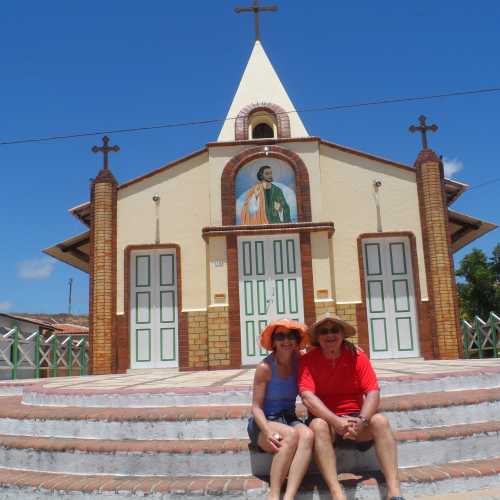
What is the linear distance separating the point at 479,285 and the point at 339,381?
23.9m

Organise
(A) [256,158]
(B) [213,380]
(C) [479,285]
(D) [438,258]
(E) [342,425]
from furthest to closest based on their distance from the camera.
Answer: (C) [479,285], (A) [256,158], (D) [438,258], (B) [213,380], (E) [342,425]

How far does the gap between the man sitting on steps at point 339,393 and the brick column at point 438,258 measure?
28.6ft

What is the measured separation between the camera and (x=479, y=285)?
25.7m

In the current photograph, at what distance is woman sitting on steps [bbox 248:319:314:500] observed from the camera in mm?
3764

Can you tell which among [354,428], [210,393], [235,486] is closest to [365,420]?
[354,428]

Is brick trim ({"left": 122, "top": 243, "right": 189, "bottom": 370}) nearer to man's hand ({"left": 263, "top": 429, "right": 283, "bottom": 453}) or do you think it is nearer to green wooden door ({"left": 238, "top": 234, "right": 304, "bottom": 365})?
green wooden door ({"left": 238, "top": 234, "right": 304, "bottom": 365})

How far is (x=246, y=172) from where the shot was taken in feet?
44.6

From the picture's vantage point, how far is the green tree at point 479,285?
25.5 metres

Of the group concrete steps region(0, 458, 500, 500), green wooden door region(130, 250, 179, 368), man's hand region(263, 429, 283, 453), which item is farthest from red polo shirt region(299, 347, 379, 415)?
green wooden door region(130, 250, 179, 368)

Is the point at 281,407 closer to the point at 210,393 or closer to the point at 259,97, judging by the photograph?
the point at 210,393

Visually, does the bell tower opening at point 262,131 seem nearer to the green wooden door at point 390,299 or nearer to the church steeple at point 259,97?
the church steeple at point 259,97

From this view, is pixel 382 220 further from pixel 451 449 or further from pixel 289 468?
pixel 289 468

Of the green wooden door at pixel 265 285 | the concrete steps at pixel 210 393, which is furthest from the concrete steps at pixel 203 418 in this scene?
the green wooden door at pixel 265 285

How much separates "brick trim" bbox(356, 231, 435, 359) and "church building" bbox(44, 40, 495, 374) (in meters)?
0.02
